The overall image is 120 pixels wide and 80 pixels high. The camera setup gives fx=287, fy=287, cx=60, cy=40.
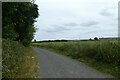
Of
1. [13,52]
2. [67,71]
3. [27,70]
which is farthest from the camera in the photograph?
[67,71]

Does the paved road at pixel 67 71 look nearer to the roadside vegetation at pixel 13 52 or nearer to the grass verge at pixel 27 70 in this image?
the grass verge at pixel 27 70

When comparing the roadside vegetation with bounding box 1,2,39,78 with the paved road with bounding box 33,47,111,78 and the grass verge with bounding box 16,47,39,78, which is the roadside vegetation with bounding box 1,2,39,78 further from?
the paved road with bounding box 33,47,111,78

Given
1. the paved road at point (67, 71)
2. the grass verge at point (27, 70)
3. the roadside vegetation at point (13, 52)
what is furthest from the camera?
the paved road at point (67, 71)

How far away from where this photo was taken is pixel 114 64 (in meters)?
20.8

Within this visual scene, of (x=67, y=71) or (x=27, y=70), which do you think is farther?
(x=67, y=71)

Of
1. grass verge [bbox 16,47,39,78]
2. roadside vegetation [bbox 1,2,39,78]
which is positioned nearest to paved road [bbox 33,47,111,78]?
grass verge [bbox 16,47,39,78]

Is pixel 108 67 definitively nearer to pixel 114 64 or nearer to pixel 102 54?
pixel 114 64

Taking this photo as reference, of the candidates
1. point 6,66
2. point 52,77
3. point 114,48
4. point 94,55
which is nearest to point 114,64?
point 114,48

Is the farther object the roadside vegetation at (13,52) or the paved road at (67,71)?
the paved road at (67,71)

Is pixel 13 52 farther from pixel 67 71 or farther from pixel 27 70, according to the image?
pixel 67 71

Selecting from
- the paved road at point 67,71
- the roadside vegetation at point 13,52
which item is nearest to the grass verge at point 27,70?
the roadside vegetation at point 13,52

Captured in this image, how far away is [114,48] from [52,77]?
9258 millimetres

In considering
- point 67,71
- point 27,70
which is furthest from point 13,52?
point 67,71

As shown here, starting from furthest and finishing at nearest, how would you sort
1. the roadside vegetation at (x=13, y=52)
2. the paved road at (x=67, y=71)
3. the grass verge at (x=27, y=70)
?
the paved road at (x=67, y=71)
the grass verge at (x=27, y=70)
the roadside vegetation at (x=13, y=52)
